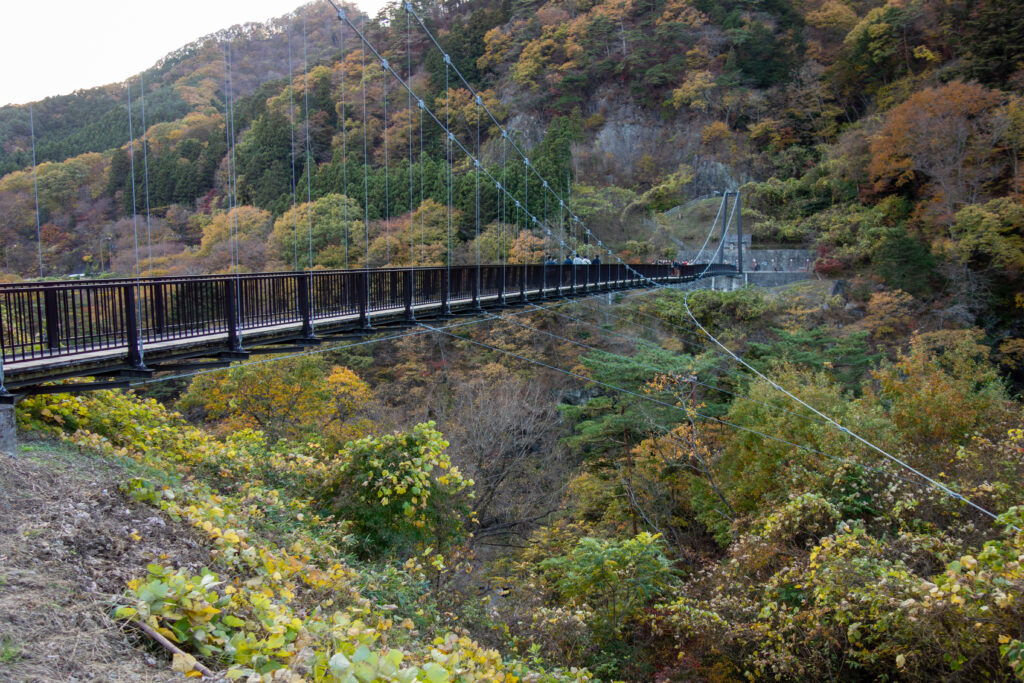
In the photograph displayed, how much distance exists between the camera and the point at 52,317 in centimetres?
532

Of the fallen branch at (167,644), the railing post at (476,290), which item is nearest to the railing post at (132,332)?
the fallen branch at (167,644)

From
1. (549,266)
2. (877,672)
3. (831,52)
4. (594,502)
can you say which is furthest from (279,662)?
(831,52)

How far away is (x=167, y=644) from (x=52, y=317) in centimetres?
388

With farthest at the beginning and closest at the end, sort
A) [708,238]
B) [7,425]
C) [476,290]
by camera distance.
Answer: [708,238], [476,290], [7,425]

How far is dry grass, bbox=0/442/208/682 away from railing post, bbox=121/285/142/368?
0.93 m

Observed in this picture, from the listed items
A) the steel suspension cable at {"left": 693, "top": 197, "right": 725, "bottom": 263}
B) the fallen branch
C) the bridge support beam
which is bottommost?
the fallen branch

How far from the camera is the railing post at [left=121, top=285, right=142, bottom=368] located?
5.54m

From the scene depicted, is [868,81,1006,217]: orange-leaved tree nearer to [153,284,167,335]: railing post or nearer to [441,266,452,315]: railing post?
[441,266,452,315]: railing post

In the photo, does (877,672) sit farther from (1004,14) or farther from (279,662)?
(1004,14)

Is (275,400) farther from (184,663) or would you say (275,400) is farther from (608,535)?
(184,663)

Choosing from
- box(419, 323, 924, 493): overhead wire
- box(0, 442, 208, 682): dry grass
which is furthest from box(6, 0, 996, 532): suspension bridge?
box(0, 442, 208, 682): dry grass

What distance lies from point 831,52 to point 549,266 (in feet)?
97.0

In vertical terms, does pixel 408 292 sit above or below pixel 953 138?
below

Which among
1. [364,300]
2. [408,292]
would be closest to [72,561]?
[364,300]
